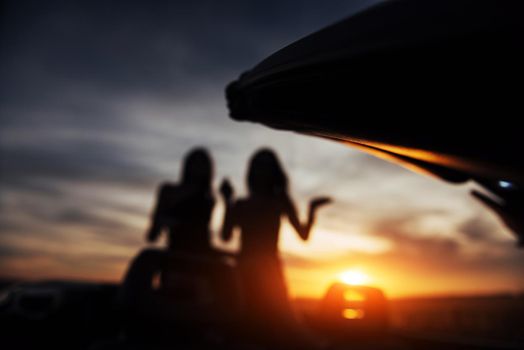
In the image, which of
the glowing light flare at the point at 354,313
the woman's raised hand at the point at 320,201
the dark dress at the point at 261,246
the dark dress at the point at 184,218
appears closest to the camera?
the woman's raised hand at the point at 320,201

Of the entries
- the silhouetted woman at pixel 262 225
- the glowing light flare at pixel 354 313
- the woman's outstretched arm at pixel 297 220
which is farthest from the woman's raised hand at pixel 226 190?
the glowing light flare at pixel 354 313

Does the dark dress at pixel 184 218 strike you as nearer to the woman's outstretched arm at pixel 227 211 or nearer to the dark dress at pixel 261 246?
the woman's outstretched arm at pixel 227 211

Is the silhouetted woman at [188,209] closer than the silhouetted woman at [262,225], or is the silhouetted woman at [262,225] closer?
the silhouetted woman at [262,225]

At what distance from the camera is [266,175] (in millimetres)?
4410

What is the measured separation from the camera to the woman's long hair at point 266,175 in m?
4.39

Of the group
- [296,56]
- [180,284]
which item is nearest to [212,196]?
[180,284]

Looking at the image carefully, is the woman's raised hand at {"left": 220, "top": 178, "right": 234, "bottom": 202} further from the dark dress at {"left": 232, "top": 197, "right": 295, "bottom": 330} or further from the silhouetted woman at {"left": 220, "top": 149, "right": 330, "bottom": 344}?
the dark dress at {"left": 232, "top": 197, "right": 295, "bottom": 330}

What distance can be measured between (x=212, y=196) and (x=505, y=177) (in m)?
3.82

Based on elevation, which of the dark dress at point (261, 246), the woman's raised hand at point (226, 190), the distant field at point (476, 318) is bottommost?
the distant field at point (476, 318)

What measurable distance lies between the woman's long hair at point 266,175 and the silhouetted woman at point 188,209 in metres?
0.55

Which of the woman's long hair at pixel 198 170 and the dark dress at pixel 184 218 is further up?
the woman's long hair at pixel 198 170

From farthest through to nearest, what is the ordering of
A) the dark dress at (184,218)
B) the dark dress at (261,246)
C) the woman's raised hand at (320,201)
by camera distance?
A: 1. the dark dress at (184,218)
2. the dark dress at (261,246)
3. the woman's raised hand at (320,201)

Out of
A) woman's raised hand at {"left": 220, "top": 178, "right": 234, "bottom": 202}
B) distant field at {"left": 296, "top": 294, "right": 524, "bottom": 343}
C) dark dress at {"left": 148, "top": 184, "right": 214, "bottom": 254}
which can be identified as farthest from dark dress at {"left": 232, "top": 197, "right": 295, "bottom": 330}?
distant field at {"left": 296, "top": 294, "right": 524, "bottom": 343}

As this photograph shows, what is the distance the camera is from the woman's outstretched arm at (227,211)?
4418 mm
